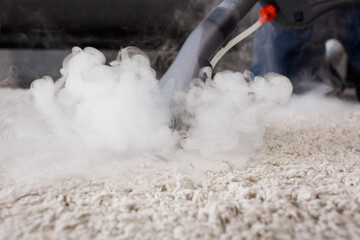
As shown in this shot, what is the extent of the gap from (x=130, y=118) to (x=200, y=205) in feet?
0.80

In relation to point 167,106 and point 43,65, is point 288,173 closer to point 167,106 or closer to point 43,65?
point 167,106

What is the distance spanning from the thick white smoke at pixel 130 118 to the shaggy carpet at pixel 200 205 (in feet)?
0.27

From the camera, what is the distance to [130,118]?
547mm

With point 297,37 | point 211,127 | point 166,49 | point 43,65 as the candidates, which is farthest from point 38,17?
point 297,37

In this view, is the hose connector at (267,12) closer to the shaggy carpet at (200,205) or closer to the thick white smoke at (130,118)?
the thick white smoke at (130,118)

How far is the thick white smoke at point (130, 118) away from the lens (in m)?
0.54

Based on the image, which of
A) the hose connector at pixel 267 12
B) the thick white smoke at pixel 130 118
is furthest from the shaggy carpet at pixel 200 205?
the hose connector at pixel 267 12

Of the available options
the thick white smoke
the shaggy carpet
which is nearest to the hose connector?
the thick white smoke

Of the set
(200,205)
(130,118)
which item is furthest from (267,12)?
(200,205)

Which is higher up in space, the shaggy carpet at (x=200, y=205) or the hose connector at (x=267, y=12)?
the hose connector at (x=267, y=12)

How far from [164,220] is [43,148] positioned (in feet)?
1.12

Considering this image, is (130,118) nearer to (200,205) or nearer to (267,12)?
(200,205)

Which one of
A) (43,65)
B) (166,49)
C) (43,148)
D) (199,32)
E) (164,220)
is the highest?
(166,49)

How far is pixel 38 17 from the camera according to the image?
1226 mm
